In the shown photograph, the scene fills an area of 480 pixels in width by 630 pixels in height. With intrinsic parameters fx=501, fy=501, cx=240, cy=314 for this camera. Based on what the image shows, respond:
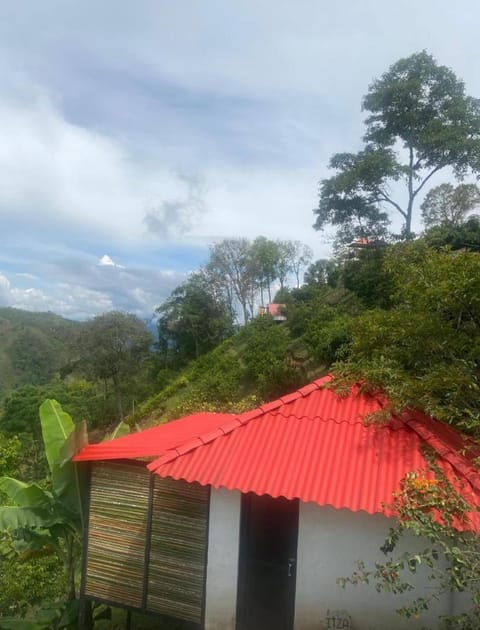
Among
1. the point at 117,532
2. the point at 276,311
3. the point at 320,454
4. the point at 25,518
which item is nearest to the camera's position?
the point at 320,454

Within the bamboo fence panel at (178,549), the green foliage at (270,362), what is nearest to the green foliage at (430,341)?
the bamboo fence panel at (178,549)

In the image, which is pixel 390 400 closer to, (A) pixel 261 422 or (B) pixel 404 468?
(B) pixel 404 468

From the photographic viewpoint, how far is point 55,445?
7625 mm

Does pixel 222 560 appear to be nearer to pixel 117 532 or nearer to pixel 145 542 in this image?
pixel 145 542

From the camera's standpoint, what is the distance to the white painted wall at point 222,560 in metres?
6.05

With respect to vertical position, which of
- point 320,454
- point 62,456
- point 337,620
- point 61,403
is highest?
point 320,454

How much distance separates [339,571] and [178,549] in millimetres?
1977

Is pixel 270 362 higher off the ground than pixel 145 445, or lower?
higher

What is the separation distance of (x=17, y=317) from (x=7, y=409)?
95.2 meters

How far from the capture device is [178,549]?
20.5 feet

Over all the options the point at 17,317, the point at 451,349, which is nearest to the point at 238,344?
the point at 451,349

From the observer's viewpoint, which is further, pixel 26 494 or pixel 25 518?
pixel 26 494

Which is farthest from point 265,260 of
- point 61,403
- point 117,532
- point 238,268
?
point 117,532

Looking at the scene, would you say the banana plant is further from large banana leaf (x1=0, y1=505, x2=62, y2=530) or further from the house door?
the house door
